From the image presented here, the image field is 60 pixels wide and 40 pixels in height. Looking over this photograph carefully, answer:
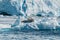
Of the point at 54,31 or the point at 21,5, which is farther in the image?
the point at 21,5

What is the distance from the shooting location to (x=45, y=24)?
14773mm

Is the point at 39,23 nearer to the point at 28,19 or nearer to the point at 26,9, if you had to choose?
the point at 28,19

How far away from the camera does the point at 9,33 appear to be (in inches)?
520

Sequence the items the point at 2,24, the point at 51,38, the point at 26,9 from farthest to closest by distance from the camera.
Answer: the point at 26,9, the point at 2,24, the point at 51,38

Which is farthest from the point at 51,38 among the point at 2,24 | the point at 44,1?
the point at 44,1

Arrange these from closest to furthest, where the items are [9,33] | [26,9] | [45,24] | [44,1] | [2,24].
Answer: [9,33] → [45,24] → [2,24] → [26,9] → [44,1]

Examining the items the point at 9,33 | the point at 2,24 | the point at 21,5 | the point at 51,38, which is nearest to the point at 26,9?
the point at 21,5

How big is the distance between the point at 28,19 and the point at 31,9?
13.3ft

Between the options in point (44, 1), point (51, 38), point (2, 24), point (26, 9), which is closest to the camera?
point (51, 38)

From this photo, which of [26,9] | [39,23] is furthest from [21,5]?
[39,23]

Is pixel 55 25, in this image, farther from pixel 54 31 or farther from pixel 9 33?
pixel 9 33

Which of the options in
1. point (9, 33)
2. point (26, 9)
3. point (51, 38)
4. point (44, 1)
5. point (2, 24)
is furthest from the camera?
point (44, 1)

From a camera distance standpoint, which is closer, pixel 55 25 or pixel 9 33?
pixel 9 33

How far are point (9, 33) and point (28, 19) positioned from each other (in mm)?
3467
